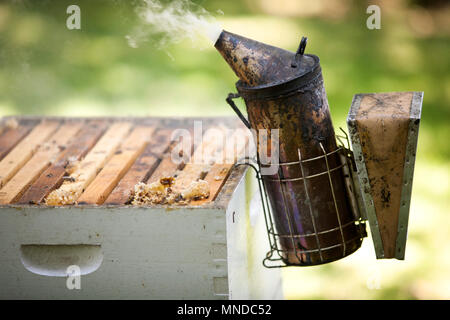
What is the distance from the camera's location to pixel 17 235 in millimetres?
2145

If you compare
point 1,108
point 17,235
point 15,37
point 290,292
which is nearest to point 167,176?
point 17,235

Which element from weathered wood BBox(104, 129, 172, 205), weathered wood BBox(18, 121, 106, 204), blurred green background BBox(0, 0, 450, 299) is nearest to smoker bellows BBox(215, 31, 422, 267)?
weathered wood BBox(104, 129, 172, 205)

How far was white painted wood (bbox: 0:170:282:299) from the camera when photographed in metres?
2.04

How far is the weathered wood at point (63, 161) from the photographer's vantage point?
87.1 inches

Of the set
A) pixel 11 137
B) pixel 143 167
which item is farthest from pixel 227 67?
pixel 143 167

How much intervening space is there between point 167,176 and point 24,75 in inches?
130

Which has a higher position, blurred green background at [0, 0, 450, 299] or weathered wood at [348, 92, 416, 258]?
blurred green background at [0, 0, 450, 299]

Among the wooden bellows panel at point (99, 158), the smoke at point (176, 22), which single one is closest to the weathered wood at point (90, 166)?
the wooden bellows panel at point (99, 158)

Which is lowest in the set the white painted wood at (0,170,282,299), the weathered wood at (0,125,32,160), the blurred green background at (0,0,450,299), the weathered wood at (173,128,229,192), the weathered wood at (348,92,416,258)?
the white painted wood at (0,170,282,299)

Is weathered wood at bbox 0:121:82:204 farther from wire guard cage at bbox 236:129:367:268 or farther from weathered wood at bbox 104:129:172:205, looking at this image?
wire guard cage at bbox 236:129:367:268

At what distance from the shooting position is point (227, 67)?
5562mm

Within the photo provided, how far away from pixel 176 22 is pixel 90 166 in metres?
0.70

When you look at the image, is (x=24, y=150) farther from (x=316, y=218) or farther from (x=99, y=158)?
(x=316, y=218)
